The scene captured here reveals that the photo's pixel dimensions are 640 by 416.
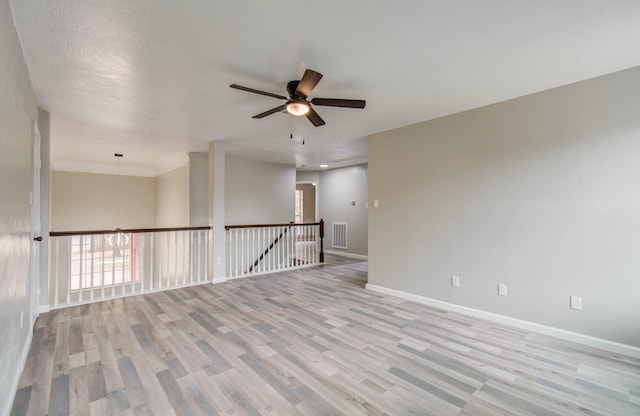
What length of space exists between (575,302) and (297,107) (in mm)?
3246

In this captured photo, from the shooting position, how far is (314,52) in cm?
213

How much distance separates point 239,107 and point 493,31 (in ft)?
8.42

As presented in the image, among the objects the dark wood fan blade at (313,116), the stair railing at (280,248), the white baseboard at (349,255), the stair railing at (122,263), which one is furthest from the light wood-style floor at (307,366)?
the white baseboard at (349,255)

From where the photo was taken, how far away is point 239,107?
3.28 meters

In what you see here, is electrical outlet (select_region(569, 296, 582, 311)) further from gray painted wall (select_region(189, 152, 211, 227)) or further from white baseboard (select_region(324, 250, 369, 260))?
gray painted wall (select_region(189, 152, 211, 227))

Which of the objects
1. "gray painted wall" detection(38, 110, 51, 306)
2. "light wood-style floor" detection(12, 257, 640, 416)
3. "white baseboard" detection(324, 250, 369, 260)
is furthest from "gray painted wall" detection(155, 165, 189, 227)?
"white baseboard" detection(324, 250, 369, 260)

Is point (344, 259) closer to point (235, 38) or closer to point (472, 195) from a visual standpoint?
point (472, 195)

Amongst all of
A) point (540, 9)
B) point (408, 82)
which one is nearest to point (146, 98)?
point (408, 82)

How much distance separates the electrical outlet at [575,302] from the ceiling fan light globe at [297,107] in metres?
3.14

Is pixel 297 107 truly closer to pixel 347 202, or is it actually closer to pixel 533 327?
pixel 533 327

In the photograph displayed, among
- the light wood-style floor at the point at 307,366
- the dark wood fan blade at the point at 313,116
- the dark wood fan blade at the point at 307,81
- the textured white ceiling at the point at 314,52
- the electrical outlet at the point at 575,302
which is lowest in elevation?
the light wood-style floor at the point at 307,366

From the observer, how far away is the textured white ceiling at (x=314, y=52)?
5.56ft

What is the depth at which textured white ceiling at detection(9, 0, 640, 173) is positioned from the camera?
169 centimetres

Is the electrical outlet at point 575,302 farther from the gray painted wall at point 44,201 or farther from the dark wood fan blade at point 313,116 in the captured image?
the gray painted wall at point 44,201
